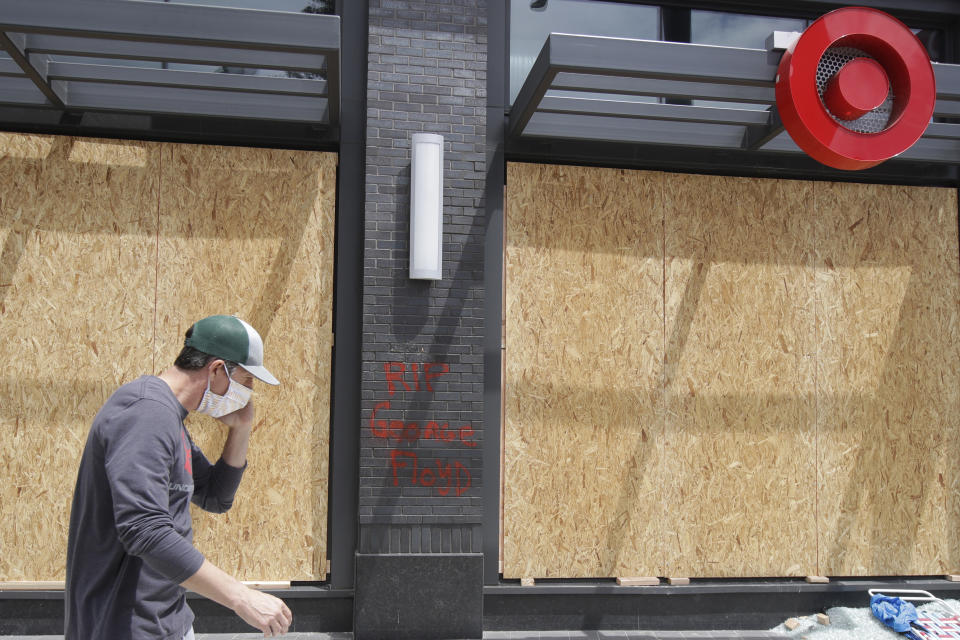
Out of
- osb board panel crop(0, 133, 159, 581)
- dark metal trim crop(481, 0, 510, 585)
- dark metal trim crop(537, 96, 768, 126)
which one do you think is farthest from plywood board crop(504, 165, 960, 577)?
osb board panel crop(0, 133, 159, 581)

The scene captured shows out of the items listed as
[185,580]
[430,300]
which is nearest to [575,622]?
[430,300]

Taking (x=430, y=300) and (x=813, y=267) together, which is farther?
(x=813, y=267)

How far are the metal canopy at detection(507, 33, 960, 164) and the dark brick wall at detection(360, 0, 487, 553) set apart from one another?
63 centimetres

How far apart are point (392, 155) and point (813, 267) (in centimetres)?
392

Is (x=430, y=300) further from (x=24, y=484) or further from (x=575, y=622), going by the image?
(x=24, y=484)

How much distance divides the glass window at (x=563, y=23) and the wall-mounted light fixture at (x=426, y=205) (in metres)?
1.10

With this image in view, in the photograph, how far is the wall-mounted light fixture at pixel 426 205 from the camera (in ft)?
20.0

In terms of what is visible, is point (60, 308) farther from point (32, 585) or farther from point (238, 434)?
point (238, 434)

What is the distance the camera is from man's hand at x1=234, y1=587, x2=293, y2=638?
7.77 feet

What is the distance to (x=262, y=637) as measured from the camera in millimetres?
6051

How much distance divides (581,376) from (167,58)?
159 inches

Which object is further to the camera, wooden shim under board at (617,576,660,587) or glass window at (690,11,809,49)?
glass window at (690,11,809,49)

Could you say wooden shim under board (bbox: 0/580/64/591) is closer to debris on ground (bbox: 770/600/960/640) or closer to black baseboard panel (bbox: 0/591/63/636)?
black baseboard panel (bbox: 0/591/63/636)

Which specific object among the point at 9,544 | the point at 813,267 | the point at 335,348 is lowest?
the point at 9,544
